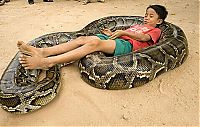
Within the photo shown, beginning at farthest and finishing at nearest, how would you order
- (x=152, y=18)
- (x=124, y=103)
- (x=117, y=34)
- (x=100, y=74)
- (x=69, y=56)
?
(x=152, y=18) → (x=117, y=34) → (x=69, y=56) → (x=100, y=74) → (x=124, y=103)

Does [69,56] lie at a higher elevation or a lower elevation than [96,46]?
lower

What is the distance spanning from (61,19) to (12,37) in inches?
57.7

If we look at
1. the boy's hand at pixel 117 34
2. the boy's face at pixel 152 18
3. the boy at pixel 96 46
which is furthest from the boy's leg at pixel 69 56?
the boy's face at pixel 152 18

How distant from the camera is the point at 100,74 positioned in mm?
3271

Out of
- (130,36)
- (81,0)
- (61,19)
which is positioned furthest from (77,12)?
(130,36)

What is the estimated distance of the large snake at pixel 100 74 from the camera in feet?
9.61

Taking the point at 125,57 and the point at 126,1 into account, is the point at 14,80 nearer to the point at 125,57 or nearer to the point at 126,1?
the point at 125,57

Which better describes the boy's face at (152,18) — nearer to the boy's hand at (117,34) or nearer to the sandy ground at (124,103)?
the boy's hand at (117,34)

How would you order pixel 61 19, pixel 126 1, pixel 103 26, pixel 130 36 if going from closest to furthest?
1. pixel 130 36
2. pixel 103 26
3. pixel 61 19
4. pixel 126 1

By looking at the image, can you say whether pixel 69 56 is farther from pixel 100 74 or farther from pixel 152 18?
pixel 152 18

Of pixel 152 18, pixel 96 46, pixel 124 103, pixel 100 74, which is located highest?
pixel 152 18

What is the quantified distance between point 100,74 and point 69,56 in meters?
0.48

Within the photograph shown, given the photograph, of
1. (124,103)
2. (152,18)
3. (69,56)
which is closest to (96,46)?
(69,56)

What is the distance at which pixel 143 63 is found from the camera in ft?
10.8
